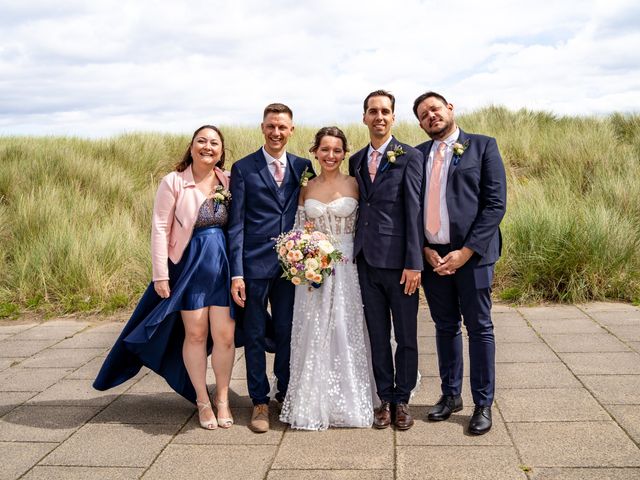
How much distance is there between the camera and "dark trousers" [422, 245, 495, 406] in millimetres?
4449

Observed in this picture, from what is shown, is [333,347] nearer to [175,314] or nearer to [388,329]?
[388,329]

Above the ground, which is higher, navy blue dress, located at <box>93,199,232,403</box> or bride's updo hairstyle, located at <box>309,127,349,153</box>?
bride's updo hairstyle, located at <box>309,127,349,153</box>

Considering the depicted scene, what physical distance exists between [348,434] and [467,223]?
1.57 m

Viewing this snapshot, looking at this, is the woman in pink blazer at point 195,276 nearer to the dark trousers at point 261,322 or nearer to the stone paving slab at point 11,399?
the dark trousers at point 261,322

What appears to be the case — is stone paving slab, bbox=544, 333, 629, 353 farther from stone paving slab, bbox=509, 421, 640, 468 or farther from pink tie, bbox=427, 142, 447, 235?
pink tie, bbox=427, 142, 447, 235

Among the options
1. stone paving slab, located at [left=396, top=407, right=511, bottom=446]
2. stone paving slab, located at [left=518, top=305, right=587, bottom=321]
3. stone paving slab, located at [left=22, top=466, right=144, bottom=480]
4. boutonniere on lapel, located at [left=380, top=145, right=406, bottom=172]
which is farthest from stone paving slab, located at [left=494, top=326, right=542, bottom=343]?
stone paving slab, located at [left=22, top=466, right=144, bottom=480]

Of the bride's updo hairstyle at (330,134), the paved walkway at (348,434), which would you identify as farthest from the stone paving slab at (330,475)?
the bride's updo hairstyle at (330,134)

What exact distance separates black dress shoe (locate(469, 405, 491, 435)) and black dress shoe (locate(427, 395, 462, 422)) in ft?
0.74

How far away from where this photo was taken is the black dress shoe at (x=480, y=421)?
4398 millimetres

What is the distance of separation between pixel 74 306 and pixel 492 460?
621cm

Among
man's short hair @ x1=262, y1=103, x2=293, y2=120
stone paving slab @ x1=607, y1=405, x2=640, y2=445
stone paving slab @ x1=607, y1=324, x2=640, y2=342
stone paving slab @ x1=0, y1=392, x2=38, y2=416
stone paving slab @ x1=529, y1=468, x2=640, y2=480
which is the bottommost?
stone paving slab @ x1=607, y1=324, x2=640, y2=342

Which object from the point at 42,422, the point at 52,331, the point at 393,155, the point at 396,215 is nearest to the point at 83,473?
the point at 42,422

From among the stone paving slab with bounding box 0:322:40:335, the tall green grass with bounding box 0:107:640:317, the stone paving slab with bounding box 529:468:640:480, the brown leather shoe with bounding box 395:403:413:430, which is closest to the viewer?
the stone paving slab with bounding box 529:468:640:480

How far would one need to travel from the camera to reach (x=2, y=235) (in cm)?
1119
